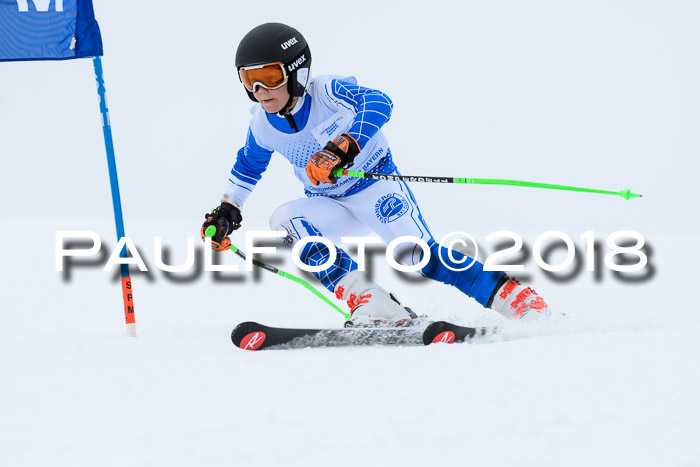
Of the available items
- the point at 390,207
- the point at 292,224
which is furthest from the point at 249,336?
the point at 390,207

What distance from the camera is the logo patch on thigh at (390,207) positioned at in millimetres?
3881

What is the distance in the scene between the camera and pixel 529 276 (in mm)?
6270

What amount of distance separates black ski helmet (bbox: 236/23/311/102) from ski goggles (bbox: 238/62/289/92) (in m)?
0.02

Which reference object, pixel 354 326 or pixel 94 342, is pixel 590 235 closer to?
pixel 354 326

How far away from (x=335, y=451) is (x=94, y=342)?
238 cm

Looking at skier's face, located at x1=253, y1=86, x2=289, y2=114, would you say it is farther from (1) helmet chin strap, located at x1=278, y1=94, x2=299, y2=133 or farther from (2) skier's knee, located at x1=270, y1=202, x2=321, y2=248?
(2) skier's knee, located at x1=270, y1=202, x2=321, y2=248

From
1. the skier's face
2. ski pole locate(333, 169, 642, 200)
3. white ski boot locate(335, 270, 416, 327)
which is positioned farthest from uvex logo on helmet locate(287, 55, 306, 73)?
white ski boot locate(335, 270, 416, 327)

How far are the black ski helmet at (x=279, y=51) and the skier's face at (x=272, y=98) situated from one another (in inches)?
1.4

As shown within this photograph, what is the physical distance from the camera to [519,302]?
145 inches

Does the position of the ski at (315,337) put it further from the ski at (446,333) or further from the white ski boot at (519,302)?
the white ski boot at (519,302)

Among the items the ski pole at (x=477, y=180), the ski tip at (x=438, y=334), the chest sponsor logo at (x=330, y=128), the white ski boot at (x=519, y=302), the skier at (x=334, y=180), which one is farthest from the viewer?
the chest sponsor logo at (x=330, y=128)

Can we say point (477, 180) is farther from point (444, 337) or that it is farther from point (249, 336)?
point (249, 336)

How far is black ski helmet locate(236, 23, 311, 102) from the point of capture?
3.43 m

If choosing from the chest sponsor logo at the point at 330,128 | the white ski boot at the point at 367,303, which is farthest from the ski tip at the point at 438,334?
the chest sponsor logo at the point at 330,128
